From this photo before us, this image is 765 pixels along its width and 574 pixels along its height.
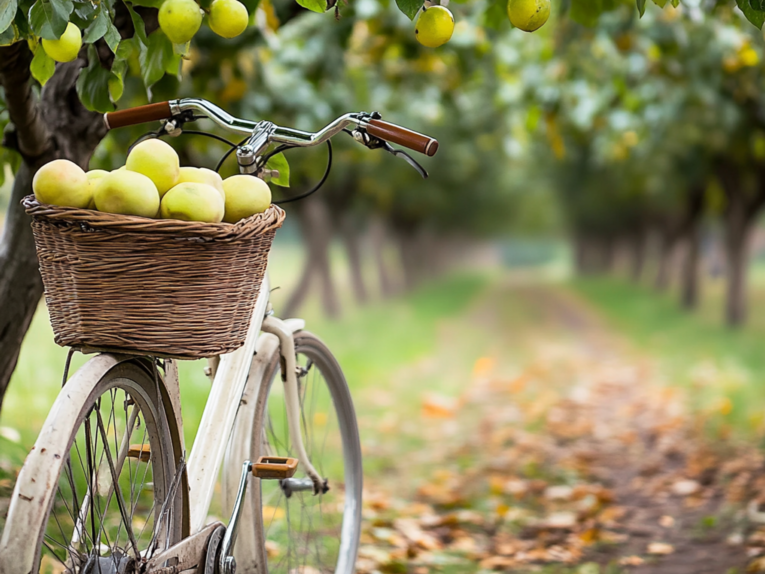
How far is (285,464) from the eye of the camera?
234 cm

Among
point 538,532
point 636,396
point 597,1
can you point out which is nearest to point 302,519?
point 538,532

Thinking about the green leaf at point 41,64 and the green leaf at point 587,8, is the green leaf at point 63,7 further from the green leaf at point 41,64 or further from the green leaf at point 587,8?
the green leaf at point 587,8

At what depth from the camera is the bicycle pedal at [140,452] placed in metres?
2.21

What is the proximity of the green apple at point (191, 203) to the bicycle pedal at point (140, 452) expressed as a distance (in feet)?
2.42

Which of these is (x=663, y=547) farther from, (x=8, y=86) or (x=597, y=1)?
(x=8, y=86)

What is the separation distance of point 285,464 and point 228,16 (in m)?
1.24

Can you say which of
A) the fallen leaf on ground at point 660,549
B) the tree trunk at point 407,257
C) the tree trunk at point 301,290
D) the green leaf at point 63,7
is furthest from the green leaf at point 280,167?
the tree trunk at point 407,257

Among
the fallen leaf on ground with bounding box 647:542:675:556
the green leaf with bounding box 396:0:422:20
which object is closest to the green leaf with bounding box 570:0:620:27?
the green leaf with bounding box 396:0:422:20

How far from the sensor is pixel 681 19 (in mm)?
5637

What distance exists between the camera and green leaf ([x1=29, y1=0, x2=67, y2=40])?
1.82 metres

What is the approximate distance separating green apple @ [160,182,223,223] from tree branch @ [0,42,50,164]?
3.55 feet

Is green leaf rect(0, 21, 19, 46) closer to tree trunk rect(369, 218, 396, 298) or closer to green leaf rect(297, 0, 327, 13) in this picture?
green leaf rect(297, 0, 327, 13)

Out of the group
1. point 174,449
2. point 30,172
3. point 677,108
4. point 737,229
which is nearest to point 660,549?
point 174,449

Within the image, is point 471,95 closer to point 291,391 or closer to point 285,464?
point 291,391
